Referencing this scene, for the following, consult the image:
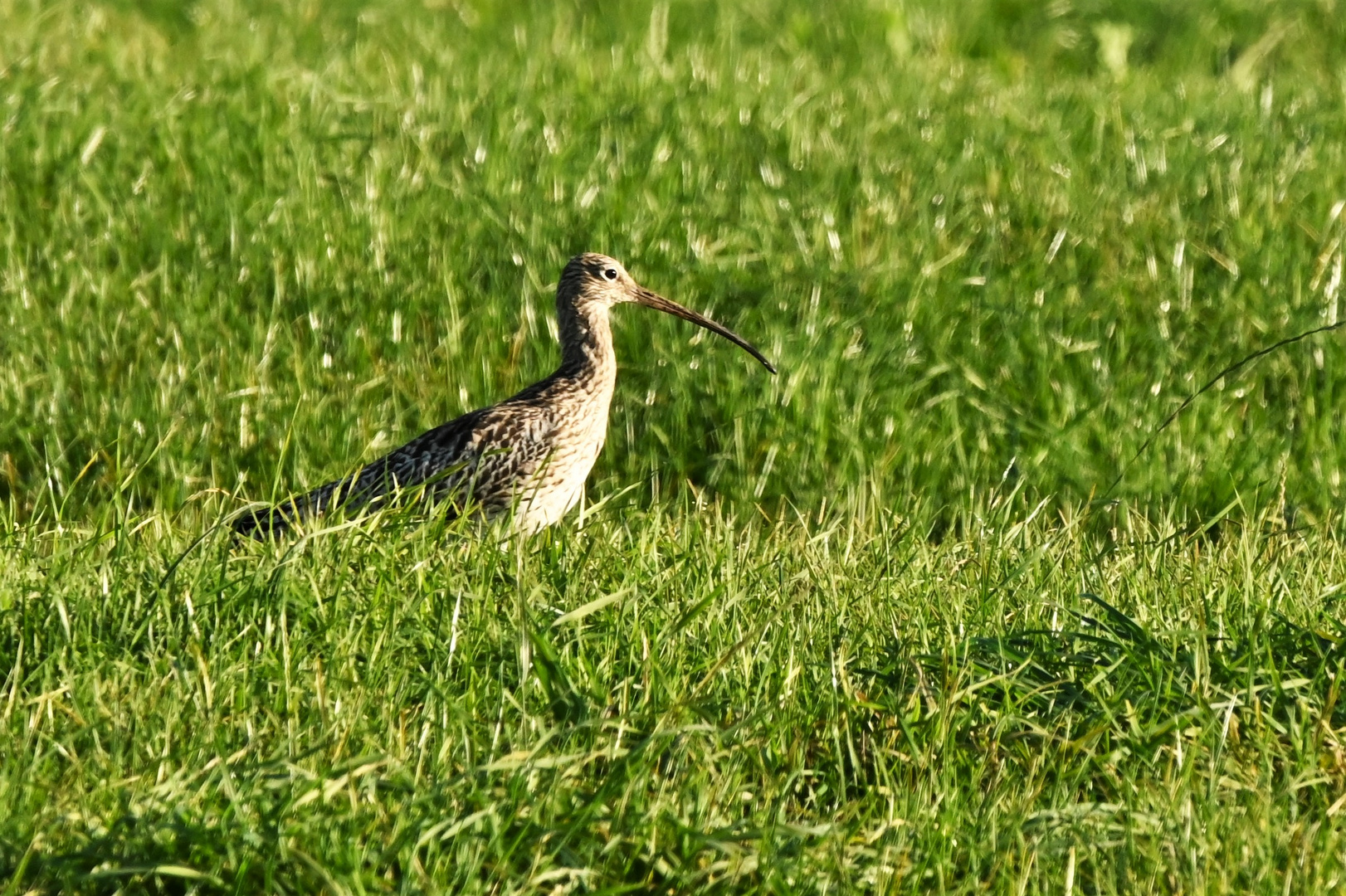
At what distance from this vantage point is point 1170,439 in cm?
645

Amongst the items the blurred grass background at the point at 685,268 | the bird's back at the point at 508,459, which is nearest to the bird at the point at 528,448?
the bird's back at the point at 508,459

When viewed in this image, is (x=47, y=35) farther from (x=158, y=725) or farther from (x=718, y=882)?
(x=718, y=882)

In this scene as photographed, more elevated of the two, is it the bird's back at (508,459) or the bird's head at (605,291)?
the bird's head at (605,291)

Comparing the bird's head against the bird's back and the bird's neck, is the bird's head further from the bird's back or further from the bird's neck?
the bird's back

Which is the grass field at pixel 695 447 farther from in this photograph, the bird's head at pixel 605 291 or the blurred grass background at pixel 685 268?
the bird's head at pixel 605 291

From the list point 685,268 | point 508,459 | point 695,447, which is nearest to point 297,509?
point 508,459

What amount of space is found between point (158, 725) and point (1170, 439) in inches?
166

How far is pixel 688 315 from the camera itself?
6.51m

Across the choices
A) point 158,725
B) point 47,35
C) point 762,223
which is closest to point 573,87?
point 762,223

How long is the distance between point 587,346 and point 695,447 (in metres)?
0.62

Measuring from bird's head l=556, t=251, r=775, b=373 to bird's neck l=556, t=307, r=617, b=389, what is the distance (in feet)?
0.13

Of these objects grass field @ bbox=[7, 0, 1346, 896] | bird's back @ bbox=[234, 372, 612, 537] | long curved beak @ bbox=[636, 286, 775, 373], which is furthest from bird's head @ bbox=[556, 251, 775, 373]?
bird's back @ bbox=[234, 372, 612, 537]

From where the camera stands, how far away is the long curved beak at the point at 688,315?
6449 mm

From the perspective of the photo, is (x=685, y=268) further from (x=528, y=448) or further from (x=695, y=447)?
(x=528, y=448)
